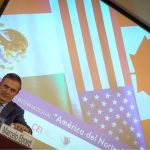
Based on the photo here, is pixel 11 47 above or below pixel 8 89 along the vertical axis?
above

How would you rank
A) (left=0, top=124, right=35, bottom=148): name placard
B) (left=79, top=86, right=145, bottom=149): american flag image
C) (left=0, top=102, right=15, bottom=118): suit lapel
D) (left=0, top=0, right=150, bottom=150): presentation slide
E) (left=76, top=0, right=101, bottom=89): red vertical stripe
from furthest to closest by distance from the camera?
(left=76, top=0, right=101, bottom=89): red vertical stripe → (left=79, top=86, right=145, bottom=149): american flag image → (left=0, top=0, right=150, bottom=150): presentation slide → (left=0, top=102, right=15, bottom=118): suit lapel → (left=0, top=124, right=35, bottom=148): name placard

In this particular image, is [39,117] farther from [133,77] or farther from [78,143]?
[133,77]

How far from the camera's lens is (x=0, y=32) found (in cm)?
248

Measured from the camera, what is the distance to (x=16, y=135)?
1.23 m

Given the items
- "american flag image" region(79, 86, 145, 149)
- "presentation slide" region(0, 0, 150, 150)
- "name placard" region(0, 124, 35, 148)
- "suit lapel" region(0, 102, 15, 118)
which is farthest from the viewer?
"american flag image" region(79, 86, 145, 149)

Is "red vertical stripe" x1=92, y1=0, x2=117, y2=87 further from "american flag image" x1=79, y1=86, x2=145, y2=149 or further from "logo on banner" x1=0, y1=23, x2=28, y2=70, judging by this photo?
"logo on banner" x1=0, y1=23, x2=28, y2=70

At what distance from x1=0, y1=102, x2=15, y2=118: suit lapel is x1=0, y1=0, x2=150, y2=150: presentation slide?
1.81 feet

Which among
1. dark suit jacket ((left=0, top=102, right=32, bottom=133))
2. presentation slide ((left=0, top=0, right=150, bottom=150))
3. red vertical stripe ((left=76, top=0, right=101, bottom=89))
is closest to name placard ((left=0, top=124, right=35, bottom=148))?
dark suit jacket ((left=0, top=102, right=32, bottom=133))

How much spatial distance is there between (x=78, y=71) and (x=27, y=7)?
61 centimetres

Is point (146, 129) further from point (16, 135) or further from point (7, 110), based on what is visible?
point (16, 135)

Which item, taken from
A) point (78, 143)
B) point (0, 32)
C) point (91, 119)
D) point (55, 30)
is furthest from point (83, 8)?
point (78, 143)

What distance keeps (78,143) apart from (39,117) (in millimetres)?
317

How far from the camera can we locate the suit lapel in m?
1.75

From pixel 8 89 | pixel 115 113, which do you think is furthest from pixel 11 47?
pixel 115 113
